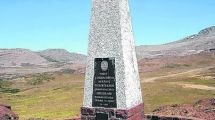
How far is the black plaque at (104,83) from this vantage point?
10.4 metres

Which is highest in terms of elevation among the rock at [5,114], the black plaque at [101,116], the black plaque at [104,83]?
the black plaque at [104,83]

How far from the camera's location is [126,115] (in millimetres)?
10188

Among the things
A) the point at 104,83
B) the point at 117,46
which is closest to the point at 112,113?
the point at 104,83

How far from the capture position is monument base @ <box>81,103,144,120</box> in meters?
10.2

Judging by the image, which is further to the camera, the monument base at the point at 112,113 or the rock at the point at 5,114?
the rock at the point at 5,114

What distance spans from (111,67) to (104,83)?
51 centimetres

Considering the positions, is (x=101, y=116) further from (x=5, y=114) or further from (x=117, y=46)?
(x=5, y=114)

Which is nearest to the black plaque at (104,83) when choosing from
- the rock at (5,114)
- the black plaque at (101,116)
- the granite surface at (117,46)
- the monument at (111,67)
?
the monument at (111,67)

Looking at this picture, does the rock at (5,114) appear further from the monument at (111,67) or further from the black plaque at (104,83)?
the black plaque at (104,83)

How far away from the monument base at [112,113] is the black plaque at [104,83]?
0.15 m

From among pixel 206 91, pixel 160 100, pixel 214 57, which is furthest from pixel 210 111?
pixel 214 57

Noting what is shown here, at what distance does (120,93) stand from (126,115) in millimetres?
632

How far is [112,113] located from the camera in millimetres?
10406

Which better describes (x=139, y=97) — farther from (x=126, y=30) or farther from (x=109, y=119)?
(x=126, y=30)
